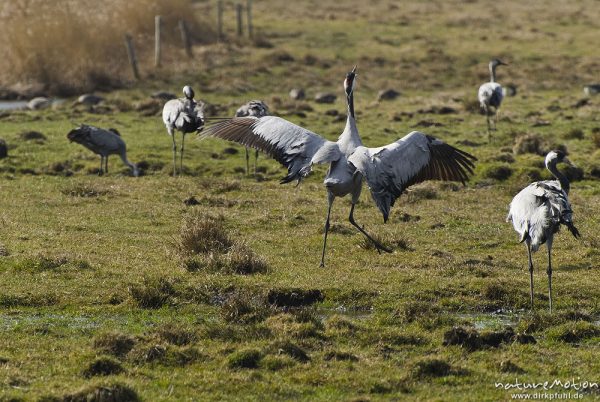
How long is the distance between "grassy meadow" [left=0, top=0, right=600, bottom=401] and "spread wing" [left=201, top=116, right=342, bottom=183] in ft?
4.49

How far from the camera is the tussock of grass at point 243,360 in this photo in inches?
402

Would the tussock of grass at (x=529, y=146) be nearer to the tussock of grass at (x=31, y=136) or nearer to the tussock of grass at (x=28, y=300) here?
the tussock of grass at (x=31, y=136)

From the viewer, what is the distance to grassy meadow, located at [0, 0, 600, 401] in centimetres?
1001

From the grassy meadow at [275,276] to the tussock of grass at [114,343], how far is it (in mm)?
19

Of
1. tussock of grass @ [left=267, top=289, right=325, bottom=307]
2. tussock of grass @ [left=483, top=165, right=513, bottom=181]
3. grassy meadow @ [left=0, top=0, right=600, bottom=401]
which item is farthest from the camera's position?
tussock of grass @ [left=483, top=165, right=513, bottom=181]

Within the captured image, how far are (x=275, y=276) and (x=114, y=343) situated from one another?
150 inches

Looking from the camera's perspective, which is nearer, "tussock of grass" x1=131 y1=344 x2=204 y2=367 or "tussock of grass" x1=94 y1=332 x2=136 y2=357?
"tussock of grass" x1=131 y1=344 x2=204 y2=367

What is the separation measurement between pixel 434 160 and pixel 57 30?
2950cm

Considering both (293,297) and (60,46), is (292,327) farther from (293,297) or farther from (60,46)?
(60,46)

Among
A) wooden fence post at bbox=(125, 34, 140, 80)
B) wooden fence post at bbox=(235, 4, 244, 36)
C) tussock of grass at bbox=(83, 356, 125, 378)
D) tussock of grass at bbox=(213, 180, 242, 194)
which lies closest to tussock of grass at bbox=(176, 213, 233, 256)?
tussock of grass at bbox=(83, 356, 125, 378)

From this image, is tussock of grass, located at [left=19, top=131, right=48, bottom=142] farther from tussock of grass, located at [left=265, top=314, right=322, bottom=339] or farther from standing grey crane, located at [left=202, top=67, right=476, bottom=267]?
tussock of grass, located at [left=265, top=314, right=322, bottom=339]

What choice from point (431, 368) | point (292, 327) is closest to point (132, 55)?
point (292, 327)

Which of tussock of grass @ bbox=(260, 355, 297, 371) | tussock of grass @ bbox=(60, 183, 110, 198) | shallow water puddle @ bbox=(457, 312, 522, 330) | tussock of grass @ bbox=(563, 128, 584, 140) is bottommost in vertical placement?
tussock of grass @ bbox=(563, 128, 584, 140)

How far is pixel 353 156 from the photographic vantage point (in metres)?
14.0
